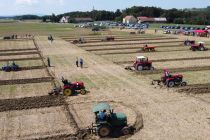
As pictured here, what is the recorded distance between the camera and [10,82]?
3397cm

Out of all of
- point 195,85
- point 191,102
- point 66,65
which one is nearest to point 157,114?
point 191,102

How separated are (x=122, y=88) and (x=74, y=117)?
26.5 feet

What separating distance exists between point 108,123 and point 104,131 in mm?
439

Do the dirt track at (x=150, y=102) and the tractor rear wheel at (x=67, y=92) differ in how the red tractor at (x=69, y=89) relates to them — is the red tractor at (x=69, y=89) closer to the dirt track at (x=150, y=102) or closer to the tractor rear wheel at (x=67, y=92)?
the tractor rear wheel at (x=67, y=92)

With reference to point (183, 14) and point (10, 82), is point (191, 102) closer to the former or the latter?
point (10, 82)

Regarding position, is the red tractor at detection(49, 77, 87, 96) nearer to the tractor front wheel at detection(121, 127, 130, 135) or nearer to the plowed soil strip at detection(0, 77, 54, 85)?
the plowed soil strip at detection(0, 77, 54, 85)

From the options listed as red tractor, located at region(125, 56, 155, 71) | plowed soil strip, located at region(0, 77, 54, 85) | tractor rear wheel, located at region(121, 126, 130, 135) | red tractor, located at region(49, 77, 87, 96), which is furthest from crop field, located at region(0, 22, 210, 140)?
red tractor, located at region(125, 56, 155, 71)

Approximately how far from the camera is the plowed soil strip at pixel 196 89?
2770 cm

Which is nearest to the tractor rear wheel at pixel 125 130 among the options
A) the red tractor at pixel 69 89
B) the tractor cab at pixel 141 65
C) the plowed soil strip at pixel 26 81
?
the red tractor at pixel 69 89

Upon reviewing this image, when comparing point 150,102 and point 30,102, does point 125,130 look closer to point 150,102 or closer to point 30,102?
point 150,102

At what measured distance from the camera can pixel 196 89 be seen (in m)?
28.2

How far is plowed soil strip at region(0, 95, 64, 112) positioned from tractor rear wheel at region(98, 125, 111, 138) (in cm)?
743

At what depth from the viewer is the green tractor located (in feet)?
60.3

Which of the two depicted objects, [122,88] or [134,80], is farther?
[134,80]
